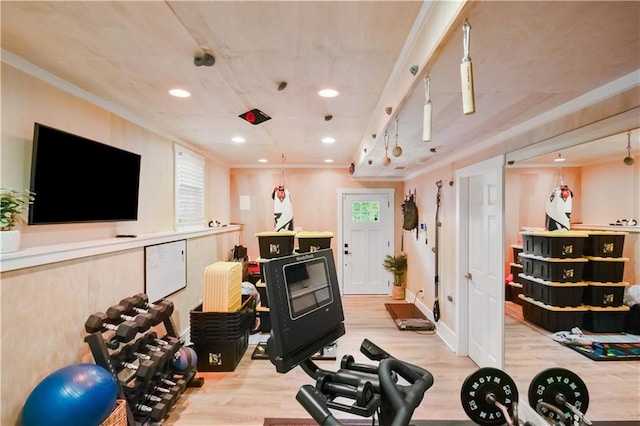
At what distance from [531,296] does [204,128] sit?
3474 millimetres

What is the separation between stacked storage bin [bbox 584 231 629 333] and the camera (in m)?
1.68

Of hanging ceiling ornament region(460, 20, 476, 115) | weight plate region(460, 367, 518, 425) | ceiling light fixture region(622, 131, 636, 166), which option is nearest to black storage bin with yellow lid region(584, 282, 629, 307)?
ceiling light fixture region(622, 131, 636, 166)

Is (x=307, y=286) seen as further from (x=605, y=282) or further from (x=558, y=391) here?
(x=605, y=282)

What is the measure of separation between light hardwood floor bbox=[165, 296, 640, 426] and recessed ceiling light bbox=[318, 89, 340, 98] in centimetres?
231

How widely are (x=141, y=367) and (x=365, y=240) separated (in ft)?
14.8

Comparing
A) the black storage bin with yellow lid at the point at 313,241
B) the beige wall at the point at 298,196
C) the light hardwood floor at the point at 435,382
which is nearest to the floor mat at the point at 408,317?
the light hardwood floor at the point at 435,382

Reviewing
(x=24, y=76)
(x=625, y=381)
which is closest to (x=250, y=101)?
(x=24, y=76)

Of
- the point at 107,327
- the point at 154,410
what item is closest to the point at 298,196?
the point at 107,327

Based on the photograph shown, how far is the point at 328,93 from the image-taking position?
223 centimetres

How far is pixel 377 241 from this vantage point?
6.05 metres

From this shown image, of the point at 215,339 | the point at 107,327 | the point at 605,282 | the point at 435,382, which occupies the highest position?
the point at 605,282

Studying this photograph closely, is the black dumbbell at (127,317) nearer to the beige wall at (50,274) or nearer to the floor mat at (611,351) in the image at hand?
the beige wall at (50,274)

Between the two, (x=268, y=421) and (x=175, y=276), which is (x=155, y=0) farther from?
(x=175, y=276)

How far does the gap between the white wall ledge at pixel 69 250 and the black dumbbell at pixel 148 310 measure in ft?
1.44
